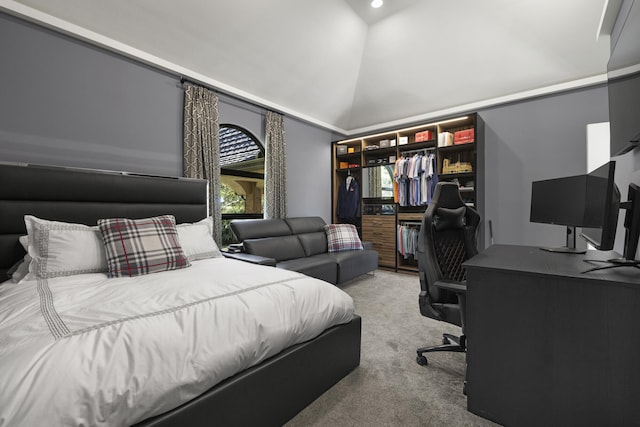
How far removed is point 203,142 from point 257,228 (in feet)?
4.06

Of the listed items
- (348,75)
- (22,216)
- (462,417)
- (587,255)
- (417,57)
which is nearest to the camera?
(462,417)

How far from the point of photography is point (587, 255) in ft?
5.77

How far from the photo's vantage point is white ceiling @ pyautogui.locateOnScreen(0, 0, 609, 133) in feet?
8.80

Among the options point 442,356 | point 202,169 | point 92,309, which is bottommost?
point 442,356

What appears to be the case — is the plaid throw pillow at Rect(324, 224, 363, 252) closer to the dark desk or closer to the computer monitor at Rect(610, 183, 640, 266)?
the dark desk

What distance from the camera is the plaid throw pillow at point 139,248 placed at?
1.83 m

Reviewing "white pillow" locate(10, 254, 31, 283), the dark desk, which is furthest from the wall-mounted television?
"white pillow" locate(10, 254, 31, 283)

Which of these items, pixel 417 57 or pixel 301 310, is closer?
pixel 301 310

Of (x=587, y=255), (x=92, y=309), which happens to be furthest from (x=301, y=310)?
(x=587, y=255)

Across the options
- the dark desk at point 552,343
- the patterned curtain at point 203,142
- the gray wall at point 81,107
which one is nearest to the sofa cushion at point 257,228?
the patterned curtain at point 203,142

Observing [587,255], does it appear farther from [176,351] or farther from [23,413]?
[23,413]

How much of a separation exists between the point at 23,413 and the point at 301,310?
1.02 metres

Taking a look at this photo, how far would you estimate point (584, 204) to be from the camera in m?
1.78

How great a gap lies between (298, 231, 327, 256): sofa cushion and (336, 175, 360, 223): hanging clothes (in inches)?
45.0
